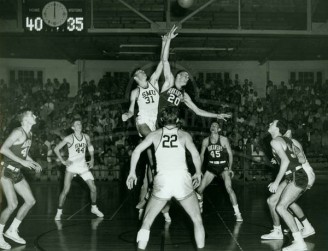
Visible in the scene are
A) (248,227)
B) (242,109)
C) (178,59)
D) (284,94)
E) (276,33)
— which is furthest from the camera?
(178,59)

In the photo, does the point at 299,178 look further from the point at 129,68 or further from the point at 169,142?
the point at 129,68

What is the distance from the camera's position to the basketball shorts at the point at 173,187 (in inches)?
287

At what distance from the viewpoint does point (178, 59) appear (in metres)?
26.9

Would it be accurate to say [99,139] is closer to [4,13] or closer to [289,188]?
[4,13]

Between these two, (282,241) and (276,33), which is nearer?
(282,241)

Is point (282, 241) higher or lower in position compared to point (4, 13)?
lower

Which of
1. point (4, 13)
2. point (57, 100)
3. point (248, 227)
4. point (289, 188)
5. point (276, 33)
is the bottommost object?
point (248, 227)

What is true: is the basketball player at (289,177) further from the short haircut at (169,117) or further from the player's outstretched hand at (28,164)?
the player's outstretched hand at (28,164)

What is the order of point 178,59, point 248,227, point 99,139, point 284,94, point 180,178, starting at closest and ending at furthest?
1. point 180,178
2. point 248,227
3. point 99,139
4. point 284,94
5. point 178,59

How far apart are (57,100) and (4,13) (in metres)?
4.40

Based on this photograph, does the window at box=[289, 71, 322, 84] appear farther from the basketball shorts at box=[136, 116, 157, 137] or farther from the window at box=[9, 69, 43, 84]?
the basketball shorts at box=[136, 116, 157, 137]

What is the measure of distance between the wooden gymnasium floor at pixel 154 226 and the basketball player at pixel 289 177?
602 millimetres

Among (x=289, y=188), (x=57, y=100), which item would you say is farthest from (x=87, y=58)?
(x=289, y=188)

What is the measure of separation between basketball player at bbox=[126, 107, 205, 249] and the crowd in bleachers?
485 inches
